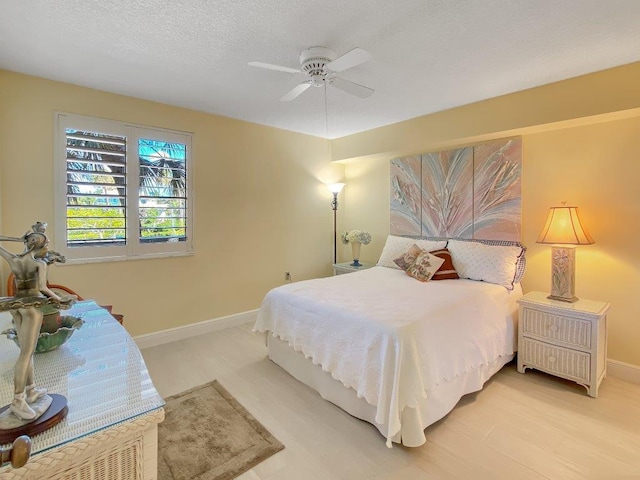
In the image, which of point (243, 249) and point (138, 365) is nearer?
point (138, 365)

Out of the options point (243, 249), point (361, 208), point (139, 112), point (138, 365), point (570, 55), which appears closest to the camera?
point (138, 365)

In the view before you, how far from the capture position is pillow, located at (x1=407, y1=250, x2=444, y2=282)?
320 cm

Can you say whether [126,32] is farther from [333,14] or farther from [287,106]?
[287,106]

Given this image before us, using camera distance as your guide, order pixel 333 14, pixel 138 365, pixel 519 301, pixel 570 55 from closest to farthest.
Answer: pixel 138 365 → pixel 333 14 → pixel 570 55 → pixel 519 301

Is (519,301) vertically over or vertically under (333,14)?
under

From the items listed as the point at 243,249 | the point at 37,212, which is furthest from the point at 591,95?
the point at 37,212

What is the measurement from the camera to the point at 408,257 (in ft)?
11.6

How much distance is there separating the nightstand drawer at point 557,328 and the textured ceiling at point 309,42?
1.97 m

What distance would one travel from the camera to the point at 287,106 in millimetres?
3336

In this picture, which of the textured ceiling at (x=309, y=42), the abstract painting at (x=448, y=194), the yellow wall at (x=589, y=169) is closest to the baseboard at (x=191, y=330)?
the textured ceiling at (x=309, y=42)

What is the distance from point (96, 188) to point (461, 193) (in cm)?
376

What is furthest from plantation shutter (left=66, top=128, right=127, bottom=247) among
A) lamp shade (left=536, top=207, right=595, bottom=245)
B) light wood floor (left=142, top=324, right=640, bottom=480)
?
lamp shade (left=536, top=207, right=595, bottom=245)

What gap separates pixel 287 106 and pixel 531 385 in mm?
3418

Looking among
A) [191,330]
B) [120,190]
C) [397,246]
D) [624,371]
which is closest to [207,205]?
[120,190]
